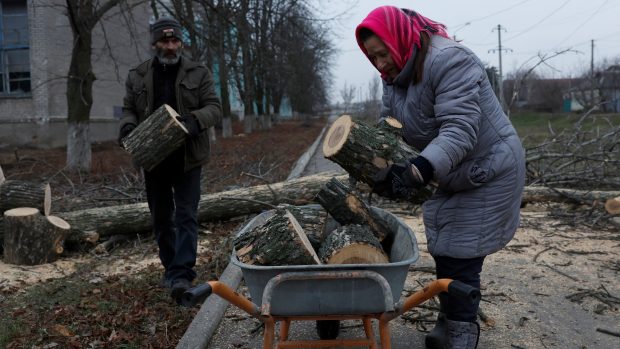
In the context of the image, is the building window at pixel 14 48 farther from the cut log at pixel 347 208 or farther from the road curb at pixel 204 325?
the cut log at pixel 347 208

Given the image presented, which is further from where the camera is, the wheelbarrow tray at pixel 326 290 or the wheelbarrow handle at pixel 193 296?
the wheelbarrow tray at pixel 326 290

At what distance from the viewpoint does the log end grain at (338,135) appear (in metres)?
2.50

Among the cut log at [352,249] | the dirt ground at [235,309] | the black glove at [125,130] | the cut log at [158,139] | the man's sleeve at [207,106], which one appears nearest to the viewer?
the cut log at [352,249]

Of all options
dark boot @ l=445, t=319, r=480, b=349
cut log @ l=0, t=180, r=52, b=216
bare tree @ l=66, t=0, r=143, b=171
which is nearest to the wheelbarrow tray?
dark boot @ l=445, t=319, r=480, b=349

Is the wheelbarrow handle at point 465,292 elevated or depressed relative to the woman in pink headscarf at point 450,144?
depressed

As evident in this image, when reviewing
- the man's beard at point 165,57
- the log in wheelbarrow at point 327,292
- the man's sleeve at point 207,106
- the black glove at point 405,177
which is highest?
the man's beard at point 165,57

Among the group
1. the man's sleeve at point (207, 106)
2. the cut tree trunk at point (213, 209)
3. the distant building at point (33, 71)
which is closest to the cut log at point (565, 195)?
the cut tree trunk at point (213, 209)

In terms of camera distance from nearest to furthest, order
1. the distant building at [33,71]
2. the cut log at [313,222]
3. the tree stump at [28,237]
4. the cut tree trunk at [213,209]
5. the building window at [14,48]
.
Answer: the cut log at [313,222]
the tree stump at [28,237]
the cut tree trunk at [213,209]
the distant building at [33,71]
the building window at [14,48]

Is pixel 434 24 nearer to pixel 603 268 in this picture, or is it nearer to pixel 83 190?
pixel 603 268

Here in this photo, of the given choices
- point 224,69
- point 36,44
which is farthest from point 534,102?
point 36,44

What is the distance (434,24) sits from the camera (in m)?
2.47

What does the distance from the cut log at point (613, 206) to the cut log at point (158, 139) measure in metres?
4.78

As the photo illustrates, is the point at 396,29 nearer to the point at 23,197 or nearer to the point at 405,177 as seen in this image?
the point at 405,177

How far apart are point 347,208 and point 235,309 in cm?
149
